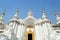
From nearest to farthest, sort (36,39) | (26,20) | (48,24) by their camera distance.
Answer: (36,39)
(48,24)
(26,20)

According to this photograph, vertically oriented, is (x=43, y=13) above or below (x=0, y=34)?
above

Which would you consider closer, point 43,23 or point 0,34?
point 0,34

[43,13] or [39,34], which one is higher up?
[43,13]

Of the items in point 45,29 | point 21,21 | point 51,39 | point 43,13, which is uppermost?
point 43,13

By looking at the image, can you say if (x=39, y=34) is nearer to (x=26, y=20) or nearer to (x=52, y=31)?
(x=52, y=31)

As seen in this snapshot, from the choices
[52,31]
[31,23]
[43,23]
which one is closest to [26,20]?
[31,23]

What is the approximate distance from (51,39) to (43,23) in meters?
3.28

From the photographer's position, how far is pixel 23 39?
17.5 meters

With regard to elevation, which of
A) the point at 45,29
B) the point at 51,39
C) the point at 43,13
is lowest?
the point at 51,39

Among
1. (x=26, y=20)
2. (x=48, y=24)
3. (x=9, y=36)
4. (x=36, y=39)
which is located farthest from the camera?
(x=26, y=20)

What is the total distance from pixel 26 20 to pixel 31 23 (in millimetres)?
822

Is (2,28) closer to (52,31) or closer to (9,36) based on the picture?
(9,36)

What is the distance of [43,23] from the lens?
19.3m

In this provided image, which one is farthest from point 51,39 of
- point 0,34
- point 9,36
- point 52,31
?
point 0,34
